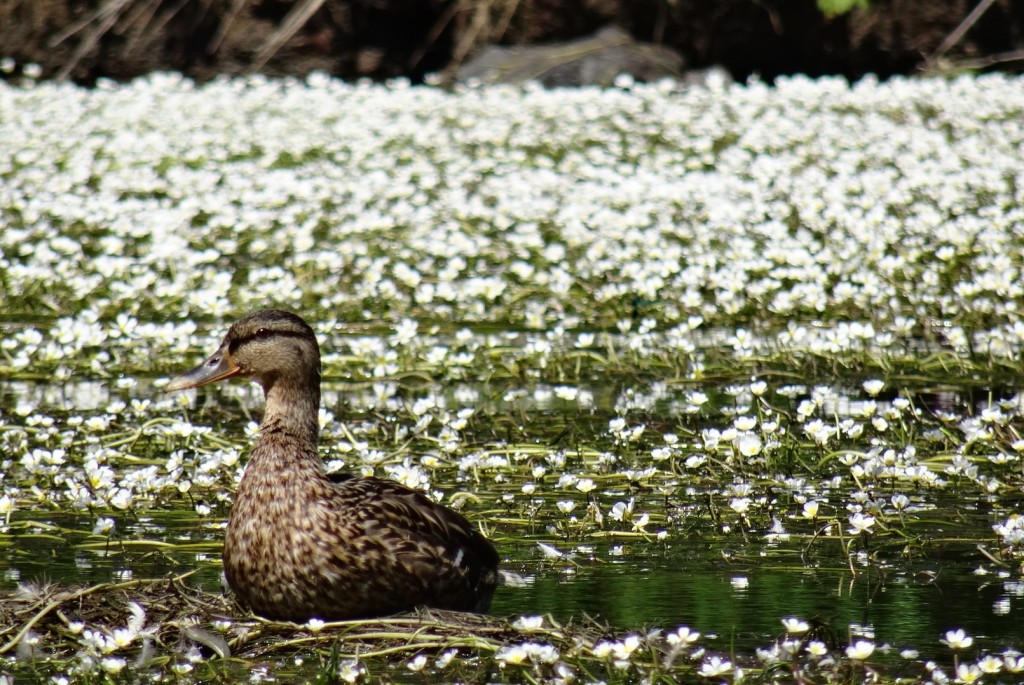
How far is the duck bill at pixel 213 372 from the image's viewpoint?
5.38 meters

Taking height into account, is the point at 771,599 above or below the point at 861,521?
below

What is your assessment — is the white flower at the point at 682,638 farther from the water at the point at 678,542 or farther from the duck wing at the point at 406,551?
the duck wing at the point at 406,551

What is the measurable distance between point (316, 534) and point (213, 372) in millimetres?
893

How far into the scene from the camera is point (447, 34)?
22109 millimetres

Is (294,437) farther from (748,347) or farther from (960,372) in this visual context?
(960,372)

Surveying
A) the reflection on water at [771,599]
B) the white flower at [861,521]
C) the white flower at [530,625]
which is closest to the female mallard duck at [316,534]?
the reflection on water at [771,599]

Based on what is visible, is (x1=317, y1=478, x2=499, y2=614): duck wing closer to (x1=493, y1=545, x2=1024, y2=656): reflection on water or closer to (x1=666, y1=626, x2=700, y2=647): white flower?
(x1=493, y1=545, x2=1024, y2=656): reflection on water

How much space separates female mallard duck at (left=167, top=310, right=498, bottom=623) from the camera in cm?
478

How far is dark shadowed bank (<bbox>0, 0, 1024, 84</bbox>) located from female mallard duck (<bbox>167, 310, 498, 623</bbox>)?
53.9ft

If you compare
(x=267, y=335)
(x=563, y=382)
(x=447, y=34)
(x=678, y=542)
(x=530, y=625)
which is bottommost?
(x=563, y=382)

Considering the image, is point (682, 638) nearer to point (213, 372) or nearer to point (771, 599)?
point (771, 599)

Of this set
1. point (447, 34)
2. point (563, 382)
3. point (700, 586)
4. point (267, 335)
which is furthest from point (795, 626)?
point (447, 34)

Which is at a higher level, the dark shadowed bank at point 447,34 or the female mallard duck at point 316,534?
the dark shadowed bank at point 447,34

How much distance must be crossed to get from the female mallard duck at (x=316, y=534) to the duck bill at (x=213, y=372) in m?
0.13
